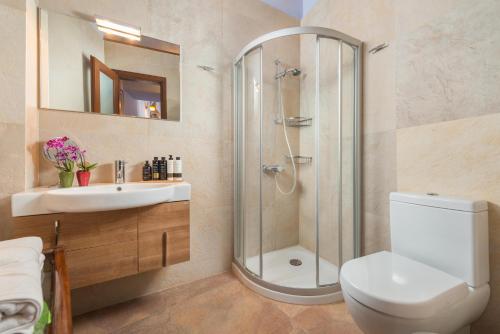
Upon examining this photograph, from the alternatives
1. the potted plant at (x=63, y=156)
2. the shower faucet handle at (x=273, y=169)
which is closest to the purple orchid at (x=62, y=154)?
the potted plant at (x=63, y=156)

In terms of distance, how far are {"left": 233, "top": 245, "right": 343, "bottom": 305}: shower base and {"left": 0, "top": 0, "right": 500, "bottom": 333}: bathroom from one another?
4 centimetres

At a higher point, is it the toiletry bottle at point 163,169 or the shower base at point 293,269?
the toiletry bottle at point 163,169

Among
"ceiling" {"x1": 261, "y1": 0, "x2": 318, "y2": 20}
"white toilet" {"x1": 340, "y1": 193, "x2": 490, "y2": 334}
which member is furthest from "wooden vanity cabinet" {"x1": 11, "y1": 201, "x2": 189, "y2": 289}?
"ceiling" {"x1": 261, "y1": 0, "x2": 318, "y2": 20}

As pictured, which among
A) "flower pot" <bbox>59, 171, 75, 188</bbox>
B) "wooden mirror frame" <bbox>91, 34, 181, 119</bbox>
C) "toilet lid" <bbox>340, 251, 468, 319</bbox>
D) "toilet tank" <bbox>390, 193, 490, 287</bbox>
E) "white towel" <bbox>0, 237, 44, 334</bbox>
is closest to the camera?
"white towel" <bbox>0, 237, 44, 334</bbox>

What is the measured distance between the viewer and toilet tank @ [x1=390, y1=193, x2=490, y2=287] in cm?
95

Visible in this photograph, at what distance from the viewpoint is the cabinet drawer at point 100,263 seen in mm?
1094

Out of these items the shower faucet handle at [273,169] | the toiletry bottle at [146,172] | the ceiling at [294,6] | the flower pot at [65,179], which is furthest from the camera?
the ceiling at [294,6]

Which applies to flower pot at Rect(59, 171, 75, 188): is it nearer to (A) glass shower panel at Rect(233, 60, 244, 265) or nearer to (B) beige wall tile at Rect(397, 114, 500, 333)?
(A) glass shower panel at Rect(233, 60, 244, 265)

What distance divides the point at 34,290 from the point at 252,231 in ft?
5.30

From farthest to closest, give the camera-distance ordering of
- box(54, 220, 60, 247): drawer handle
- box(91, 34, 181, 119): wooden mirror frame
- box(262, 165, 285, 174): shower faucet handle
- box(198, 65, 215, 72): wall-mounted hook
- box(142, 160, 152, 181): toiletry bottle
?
box(262, 165, 285, 174): shower faucet handle → box(198, 65, 215, 72): wall-mounted hook → box(142, 160, 152, 181): toiletry bottle → box(91, 34, 181, 119): wooden mirror frame → box(54, 220, 60, 247): drawer handle

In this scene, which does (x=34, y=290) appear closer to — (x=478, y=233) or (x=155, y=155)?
(x=155, y=155)

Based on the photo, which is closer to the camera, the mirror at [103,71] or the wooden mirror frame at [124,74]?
the mirror at [103,71]

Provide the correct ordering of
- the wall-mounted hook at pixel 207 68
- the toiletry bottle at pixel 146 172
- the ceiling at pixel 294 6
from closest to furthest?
1. the toiletry bottle at pixel 146 172
2. the wall-mounted hook at pixel 207 68
3. the ceiling at pixel 294 6

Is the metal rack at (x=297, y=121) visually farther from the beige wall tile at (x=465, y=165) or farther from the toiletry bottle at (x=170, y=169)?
the toiletry bottle at (x=170, y=169)
